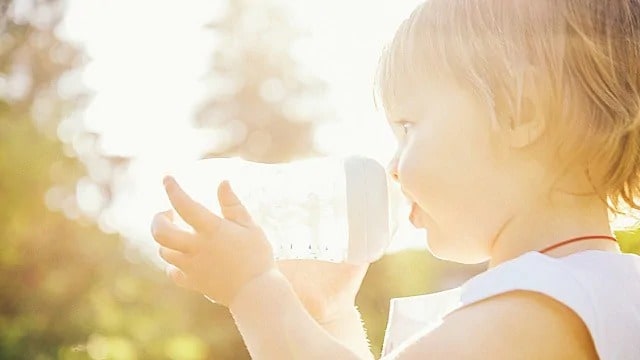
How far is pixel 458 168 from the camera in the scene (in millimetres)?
1361

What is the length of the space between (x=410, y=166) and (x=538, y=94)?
191 mm

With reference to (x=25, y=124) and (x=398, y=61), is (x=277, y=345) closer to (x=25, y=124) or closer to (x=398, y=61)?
(x=398, y=61)

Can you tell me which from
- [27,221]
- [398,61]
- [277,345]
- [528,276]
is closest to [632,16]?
[398,61]

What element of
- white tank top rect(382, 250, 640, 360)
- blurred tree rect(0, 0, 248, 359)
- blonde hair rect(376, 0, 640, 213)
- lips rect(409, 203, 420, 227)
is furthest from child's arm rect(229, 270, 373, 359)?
blurred tree rect(0, 0, 248, 359)

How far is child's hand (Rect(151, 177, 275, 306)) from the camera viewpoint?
52.7 inches

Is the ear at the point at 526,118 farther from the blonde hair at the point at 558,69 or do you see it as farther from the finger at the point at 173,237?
the finger at the point at 173,237

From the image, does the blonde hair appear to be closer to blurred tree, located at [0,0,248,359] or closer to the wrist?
the wrist

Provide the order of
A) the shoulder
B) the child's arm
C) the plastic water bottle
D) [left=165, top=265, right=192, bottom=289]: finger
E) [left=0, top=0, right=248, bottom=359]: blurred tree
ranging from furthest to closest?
1. [left=0, top=0, right=248, bottom=359]: blurred tree
2. the plastic water bottle
3. [left=165, top=265, right=192, bottom=289]: finger
4. the child's arm
5. the shoulder

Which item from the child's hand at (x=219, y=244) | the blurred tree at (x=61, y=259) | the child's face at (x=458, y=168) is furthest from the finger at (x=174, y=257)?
the blurred tree at (x=61, y=259)

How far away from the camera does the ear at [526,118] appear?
1342 millimetres

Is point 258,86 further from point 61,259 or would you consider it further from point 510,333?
point 510,333

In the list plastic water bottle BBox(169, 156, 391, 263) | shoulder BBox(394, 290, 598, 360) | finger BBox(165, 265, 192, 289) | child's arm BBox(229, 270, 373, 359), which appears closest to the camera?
shoulder BBox(394, 290, 598, 360)

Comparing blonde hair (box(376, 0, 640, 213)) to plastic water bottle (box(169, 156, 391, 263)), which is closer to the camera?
blonde hair (box(376, 0, 640, 213))

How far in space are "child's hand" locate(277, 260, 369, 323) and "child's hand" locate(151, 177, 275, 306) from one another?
0.25 m
